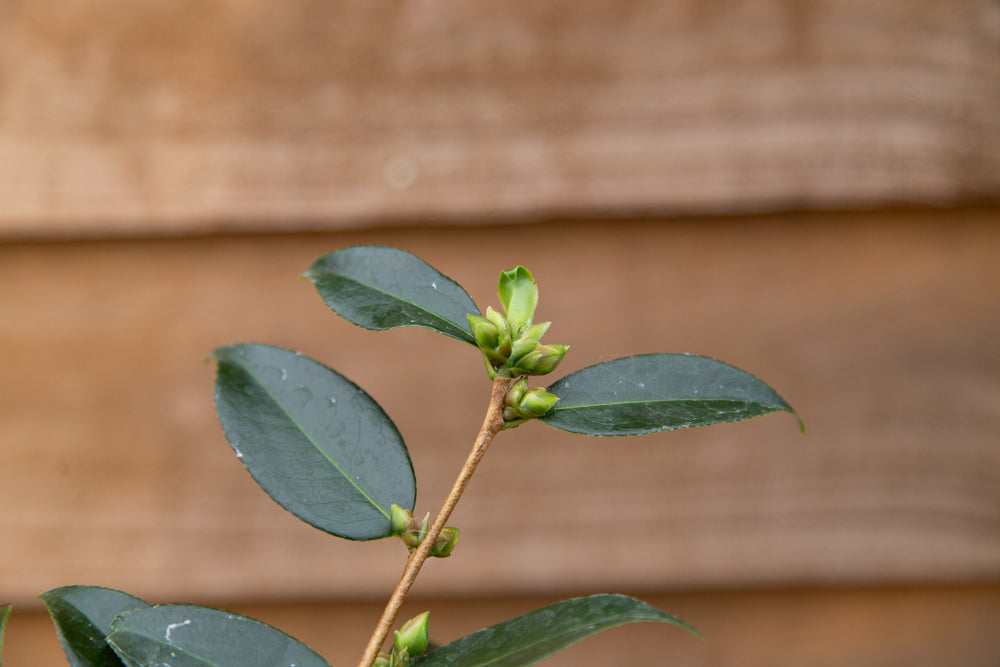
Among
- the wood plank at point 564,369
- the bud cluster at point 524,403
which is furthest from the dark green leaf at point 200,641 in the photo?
the wood plank at point 564,369

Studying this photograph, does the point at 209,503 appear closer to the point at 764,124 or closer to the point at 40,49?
the point at 40,49

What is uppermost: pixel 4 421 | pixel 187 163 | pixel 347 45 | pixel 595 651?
pixel 347 45

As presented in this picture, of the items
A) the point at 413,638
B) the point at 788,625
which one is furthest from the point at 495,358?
the point at 788,625

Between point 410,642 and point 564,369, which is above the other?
point 564,369

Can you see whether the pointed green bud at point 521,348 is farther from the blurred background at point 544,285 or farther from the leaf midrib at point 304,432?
the blurred background at point 544,285

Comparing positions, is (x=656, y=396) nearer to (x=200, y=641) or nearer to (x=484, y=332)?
(x=484, y=332)

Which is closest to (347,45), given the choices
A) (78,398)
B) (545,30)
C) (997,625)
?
(545,30)

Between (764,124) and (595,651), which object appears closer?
(764,124)
